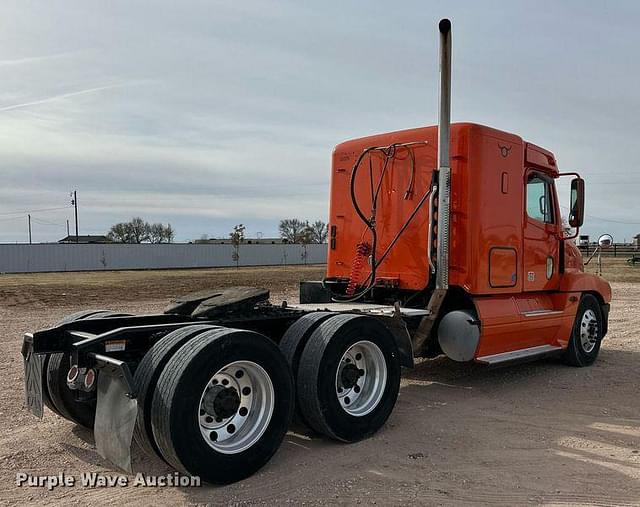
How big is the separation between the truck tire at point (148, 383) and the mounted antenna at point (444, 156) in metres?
3.52

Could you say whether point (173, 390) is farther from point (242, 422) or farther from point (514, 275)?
point (514, 275)

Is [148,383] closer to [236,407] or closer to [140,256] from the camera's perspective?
[236,407]

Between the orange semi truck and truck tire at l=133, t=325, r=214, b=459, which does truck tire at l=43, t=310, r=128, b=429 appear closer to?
the orange semi truck

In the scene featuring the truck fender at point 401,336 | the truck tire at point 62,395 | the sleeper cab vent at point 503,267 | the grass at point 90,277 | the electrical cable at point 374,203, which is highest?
the electrical cable at point 374,203

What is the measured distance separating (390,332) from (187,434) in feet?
7.93

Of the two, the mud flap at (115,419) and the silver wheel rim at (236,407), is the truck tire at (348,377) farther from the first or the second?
the mud flap at (115,419)

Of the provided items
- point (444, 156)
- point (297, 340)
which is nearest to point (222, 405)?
point (297, 340)

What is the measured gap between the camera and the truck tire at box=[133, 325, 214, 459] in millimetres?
4215

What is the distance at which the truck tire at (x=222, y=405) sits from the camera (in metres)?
4.13

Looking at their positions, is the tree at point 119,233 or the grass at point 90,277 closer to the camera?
the grass at point 90,277

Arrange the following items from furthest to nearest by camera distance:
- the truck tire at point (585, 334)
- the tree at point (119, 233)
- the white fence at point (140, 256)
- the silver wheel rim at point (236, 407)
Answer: the tree at point (119, 233) < the white fence at point (140, 256) < the truck tire at point (585, 334) < the silver wheel rim at point (236, 407)

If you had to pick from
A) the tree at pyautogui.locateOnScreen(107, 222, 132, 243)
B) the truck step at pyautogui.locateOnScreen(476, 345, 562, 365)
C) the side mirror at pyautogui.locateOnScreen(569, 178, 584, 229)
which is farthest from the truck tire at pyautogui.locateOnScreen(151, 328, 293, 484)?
the tree at pyautogui.locateOnScreen(107, 222, 132, 243)

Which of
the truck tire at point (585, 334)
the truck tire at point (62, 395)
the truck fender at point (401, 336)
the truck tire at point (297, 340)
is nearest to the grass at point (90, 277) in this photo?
the truck tire at point (585, 334)

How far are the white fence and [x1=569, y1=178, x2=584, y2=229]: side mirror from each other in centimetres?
5033
